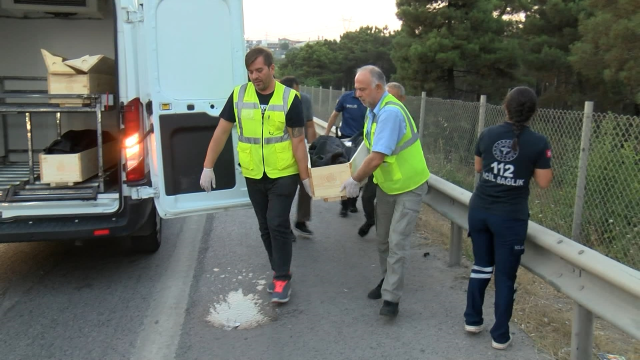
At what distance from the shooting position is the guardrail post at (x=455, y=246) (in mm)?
5264

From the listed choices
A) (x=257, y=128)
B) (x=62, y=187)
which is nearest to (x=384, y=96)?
(x=257, y=128)

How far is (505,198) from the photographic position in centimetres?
367

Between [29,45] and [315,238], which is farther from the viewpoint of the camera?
[29,45]

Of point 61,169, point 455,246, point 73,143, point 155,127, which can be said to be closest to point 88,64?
point 73,143

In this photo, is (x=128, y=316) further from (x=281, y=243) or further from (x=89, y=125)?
(x=89, y=125)

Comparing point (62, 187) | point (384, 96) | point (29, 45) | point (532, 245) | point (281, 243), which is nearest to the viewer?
point (532, 245)

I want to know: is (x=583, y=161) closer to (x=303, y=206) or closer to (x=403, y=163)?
(x=403, y=163)

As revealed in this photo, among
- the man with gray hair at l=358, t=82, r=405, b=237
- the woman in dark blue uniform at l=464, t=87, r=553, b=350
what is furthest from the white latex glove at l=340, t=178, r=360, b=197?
the man with gray hair at l=358, t=82, r=405, b=237

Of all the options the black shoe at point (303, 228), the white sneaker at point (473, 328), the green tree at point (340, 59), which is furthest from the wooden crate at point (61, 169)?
the green tree at point (340, 59)

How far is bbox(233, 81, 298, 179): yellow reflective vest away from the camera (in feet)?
14.4

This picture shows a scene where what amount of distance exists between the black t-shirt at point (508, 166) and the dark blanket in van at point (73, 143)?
12.4 ft

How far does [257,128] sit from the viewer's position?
4.43 metres

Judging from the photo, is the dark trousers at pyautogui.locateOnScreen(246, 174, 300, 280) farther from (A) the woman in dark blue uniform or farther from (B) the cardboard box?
(B) the cardboard box

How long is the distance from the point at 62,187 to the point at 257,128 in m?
1.95
